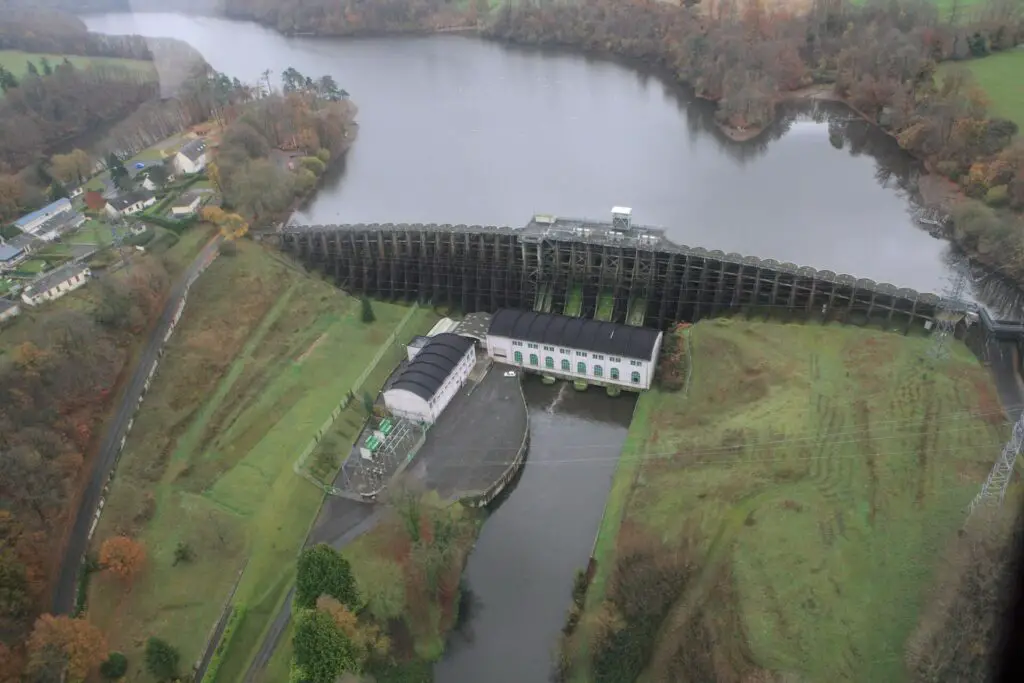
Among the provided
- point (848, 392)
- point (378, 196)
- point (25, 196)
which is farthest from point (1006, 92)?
point (25, 196)

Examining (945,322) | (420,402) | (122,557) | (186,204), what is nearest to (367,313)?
(420,402)

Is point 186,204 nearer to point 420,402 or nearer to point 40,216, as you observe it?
point 40,216

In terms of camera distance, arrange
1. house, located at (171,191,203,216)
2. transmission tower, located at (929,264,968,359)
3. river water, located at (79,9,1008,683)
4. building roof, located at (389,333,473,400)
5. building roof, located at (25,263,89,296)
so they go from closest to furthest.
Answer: river water, located at (79,9,1008,683) → transmission tower, located at (929,264,968,359) → building roof, located at (389,333,473,400) → building roof, located at (25,263,89,296) → house, located at (171,191,203,216)

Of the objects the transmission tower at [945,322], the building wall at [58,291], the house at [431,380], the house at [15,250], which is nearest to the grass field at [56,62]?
the house at [15,250]

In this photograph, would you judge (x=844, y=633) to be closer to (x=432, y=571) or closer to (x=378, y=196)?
(x=432, y=571)

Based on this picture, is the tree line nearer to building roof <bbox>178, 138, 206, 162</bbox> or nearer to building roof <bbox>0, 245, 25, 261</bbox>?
building roof <bbox>0, 245, 25, 261</bbox>

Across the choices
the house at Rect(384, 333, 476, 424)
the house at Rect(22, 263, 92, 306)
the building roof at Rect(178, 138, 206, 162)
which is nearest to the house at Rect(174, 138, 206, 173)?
the building roof at Rect(178, 138, 206, 162)

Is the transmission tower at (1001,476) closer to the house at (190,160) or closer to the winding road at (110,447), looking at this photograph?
the winding road at (110,447)
